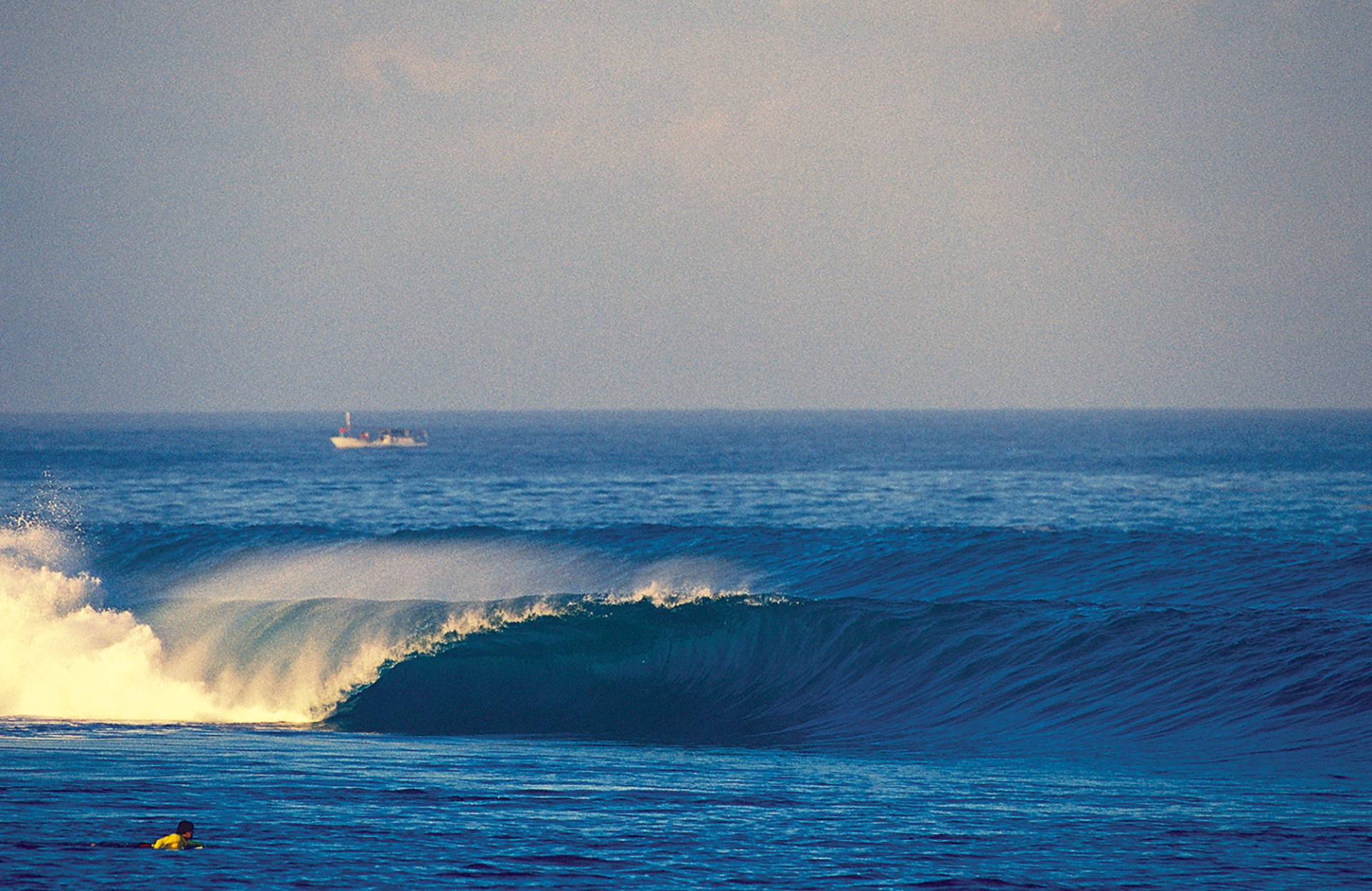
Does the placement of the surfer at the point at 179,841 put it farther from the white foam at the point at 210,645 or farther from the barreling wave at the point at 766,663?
the white foam at the point at 210,645

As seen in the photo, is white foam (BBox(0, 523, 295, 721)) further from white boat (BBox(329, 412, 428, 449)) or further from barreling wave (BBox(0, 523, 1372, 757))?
white boat (BBox(329, 412, 428, 449))

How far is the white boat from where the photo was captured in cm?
12625

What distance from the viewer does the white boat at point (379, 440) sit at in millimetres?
126250

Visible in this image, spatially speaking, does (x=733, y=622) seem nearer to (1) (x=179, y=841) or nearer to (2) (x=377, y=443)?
(1) (x=179, y=841)

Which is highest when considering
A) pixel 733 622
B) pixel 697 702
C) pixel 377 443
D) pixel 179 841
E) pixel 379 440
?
pixel 379 440

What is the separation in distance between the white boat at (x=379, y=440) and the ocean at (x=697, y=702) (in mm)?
80404

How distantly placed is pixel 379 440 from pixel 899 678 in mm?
114063

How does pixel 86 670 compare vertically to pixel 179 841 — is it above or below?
below

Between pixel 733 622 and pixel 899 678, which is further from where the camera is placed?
pixel 733 622

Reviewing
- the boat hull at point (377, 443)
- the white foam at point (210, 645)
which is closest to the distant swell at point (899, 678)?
the white foam at point (210, 645)

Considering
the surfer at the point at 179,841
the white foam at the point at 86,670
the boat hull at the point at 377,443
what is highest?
the boat hull at the point at 377,443

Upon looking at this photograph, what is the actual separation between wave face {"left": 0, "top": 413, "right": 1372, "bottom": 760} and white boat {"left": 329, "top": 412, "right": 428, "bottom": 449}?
7328 cm

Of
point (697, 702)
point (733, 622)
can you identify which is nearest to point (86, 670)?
point (697, 702)

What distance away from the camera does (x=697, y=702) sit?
1992cm
